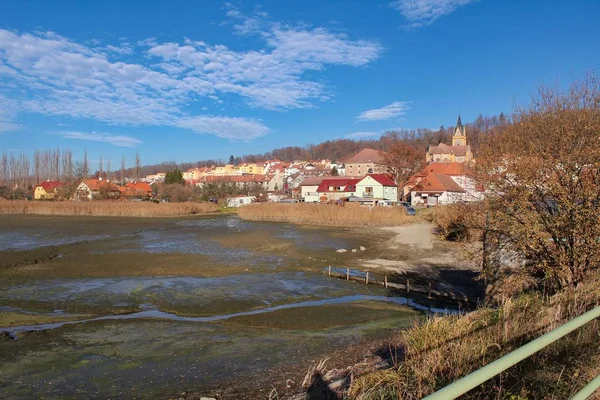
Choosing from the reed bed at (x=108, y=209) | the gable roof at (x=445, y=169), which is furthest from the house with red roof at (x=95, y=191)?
the gable roof at (x=445, y=169)

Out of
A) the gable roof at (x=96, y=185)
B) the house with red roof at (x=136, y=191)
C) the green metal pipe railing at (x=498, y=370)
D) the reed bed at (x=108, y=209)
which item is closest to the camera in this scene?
the green metal pipe railing at (x=498, y=370)

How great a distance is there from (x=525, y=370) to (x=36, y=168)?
170 m

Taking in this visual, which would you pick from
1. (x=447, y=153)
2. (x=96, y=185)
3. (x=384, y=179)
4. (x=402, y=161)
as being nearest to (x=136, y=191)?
(x=96, y=185)

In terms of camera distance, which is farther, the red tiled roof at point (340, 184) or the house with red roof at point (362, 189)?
the red tiled roof at point (340, 184)

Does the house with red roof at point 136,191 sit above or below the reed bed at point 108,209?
above

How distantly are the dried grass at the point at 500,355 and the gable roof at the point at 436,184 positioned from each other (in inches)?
2931

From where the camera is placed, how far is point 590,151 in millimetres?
10945

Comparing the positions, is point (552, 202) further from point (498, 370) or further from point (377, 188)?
point (377, 188)

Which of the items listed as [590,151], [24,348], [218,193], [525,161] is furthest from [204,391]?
[218,193]

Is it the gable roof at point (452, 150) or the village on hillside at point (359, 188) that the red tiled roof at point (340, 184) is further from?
the gable roof at point (452, 150)

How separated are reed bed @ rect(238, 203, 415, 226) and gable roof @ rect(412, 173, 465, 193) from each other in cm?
2639

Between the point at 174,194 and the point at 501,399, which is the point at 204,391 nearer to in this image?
the point at 501,399

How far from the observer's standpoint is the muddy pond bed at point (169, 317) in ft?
36.0

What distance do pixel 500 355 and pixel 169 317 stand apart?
1373 centimetres
